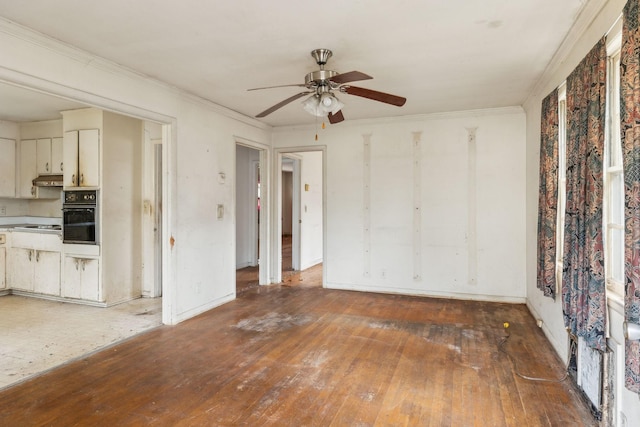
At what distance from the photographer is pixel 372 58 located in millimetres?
3094

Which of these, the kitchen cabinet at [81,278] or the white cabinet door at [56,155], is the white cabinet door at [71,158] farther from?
the kitchen cabinet at [81,278]

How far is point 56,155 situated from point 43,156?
0.26 meters

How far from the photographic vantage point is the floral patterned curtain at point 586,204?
80.0 inches

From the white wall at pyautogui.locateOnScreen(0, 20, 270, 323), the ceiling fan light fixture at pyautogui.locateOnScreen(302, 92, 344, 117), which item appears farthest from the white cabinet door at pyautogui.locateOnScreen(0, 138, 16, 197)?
the ceiling fan light fixture at pyautogui.locateOnScreen(302, 92, 344, 117)

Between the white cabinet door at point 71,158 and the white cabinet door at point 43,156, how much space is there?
0.95 m

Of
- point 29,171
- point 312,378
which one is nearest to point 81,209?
point 29,171

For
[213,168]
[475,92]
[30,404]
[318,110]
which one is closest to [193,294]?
[213,168]

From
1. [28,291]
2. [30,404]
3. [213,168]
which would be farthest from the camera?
[28,291]

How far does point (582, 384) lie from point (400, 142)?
3.62 metres

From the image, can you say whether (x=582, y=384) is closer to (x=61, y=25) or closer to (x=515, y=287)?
(x=515, y=287)

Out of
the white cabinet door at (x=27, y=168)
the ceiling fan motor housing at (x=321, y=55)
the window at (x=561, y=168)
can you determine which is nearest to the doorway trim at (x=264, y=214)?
the ceiling fan motor housing at (x=321, y=55)

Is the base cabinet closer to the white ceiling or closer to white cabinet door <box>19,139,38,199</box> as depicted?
white cabinet door <box>19,139,38,199</box>

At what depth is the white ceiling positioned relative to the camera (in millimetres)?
2305

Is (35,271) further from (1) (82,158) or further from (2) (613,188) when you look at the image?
(2) (613,188)
